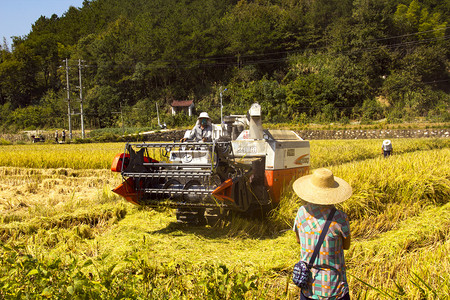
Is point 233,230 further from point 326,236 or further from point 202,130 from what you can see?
point 326,236

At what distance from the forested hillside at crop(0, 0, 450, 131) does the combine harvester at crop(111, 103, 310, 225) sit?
1473 inches

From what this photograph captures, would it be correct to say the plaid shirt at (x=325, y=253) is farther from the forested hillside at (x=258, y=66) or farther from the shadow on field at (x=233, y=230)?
the forested hillside at (x=258, y=66)

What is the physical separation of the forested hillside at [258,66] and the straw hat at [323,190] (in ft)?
135

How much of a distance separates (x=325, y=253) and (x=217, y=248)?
8.84 feet

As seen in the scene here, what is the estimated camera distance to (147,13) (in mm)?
86938

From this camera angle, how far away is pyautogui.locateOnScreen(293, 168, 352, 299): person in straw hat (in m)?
3.02

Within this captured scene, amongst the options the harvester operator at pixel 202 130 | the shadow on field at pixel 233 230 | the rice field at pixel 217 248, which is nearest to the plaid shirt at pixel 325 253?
the rice field at pixel 217 248

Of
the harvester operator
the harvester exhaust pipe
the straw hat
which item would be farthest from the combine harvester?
the straw hat

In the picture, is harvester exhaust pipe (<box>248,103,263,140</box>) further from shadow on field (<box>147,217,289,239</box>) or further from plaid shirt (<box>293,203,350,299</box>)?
plaid shirt (<box>293,203,350,299</box>)

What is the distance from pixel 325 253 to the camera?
121 inches

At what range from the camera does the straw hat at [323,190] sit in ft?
10.4

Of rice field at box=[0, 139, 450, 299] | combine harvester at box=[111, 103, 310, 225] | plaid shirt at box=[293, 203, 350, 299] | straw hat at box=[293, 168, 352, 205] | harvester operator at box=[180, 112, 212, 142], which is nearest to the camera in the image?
plaid shirt at box=[293, 203, 350, 299]

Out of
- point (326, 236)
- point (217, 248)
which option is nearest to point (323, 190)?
point (326, 236)

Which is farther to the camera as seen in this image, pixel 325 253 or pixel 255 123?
pixel 255 123
